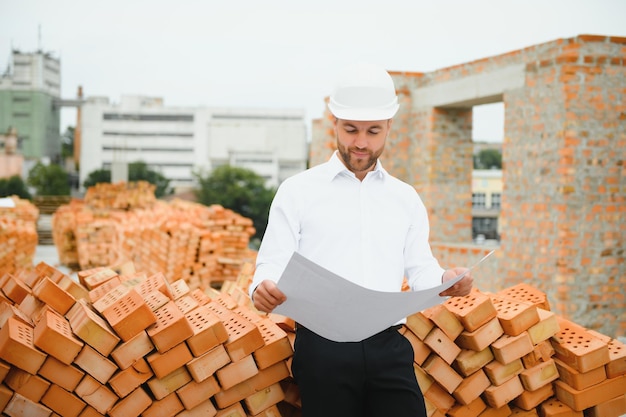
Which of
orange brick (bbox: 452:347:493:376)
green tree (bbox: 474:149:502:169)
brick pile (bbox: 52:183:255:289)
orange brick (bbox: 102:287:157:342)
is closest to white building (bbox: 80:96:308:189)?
green tree (bbox: 474:149:502:169)

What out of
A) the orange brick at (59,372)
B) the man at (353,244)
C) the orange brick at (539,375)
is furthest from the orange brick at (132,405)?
the orange brick at (539,375)

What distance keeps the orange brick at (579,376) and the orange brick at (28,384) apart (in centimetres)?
255

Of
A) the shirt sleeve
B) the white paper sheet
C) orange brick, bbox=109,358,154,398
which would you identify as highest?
the shirt sleeve

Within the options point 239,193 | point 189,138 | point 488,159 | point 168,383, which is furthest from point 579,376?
point 189,138

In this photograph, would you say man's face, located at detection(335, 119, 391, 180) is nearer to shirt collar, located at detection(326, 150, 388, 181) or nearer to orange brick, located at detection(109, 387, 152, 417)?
shirt collar, located at detection(326, 150, 388, 181)

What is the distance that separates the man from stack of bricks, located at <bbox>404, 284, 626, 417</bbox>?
2.16ft

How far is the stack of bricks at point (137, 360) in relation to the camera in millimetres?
2832

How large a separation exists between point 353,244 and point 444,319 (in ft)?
3.00

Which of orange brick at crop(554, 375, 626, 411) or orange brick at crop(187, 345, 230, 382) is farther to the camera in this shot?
orange brick at crop(554, 375, 626, 411)

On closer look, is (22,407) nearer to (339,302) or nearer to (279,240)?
(279,240)

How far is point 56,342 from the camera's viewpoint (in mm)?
2820

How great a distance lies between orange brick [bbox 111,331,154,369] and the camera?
2.87 meters

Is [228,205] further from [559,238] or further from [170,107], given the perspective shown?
[559,238]

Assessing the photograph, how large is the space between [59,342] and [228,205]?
6107cm
